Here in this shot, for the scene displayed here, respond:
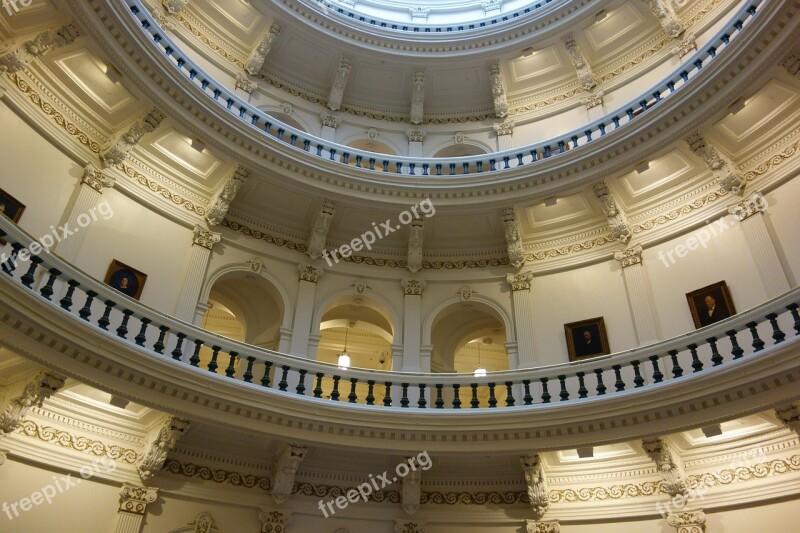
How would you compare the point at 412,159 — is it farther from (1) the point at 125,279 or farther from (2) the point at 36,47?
(2) the point at 36,47

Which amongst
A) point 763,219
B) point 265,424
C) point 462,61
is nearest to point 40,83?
point 265,424

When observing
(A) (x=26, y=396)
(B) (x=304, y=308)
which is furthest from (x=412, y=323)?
(A) (x=26, y=396)

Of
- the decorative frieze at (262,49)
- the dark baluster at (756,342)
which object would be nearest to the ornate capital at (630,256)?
the dark baluster at (756,342)

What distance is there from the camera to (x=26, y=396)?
8.00 metres

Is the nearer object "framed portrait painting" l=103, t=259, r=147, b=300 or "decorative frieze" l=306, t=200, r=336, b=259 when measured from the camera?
"framed portrait painting" l=103, t=259, r=147, b=300

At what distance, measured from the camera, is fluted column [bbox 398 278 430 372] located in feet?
42.7

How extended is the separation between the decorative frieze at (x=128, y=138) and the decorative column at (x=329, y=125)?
540cm

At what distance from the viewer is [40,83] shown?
412 inches

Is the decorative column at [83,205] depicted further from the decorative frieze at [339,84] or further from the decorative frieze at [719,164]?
the decorative frieze at [719,164]

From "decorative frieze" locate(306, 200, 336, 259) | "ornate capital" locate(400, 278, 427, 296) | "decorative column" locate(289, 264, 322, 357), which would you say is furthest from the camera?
"ornate capital" locate(400, 278, 427, 296)

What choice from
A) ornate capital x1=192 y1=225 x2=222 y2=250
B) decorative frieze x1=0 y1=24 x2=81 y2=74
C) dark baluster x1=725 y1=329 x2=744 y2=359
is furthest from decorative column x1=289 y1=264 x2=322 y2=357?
dark baluster x1=725 y1=329 x2=744 y2=359

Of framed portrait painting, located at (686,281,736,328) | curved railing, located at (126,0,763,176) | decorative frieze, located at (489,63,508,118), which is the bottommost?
framed portrait painting, located at (686,281,736,328)

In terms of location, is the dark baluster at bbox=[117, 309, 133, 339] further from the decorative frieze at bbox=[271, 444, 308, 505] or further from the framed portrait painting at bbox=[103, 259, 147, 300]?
the decorative frieze at bbox=[271, 444, 308, 505]

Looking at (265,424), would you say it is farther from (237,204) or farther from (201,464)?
(237,204)
